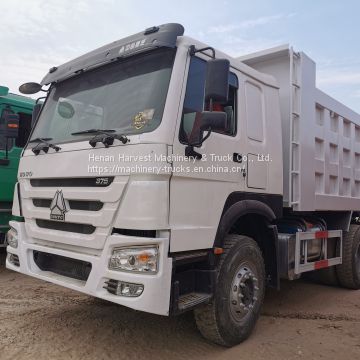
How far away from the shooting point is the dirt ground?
3.33 metres

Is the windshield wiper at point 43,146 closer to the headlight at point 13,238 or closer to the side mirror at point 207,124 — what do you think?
the headlight at point 13,238

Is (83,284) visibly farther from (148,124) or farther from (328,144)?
(328,144)

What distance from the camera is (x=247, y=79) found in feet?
12.8

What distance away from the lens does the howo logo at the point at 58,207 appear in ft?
10.9

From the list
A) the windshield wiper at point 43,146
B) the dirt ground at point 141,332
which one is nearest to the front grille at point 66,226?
the windshield wiper at point 43,146

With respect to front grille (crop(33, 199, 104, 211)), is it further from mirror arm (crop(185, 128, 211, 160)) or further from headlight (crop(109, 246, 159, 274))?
mirror arm (crop(185, 128, 211, 160))

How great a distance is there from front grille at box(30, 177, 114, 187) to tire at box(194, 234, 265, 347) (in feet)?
3.90

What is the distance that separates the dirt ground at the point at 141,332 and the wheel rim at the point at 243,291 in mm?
306

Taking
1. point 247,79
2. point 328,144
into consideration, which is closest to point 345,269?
point 328,144

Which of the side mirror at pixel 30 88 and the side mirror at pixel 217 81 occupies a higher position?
the side mirror at pixel 30 88

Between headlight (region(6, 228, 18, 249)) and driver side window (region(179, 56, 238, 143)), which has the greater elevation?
driver side window (region(179, 56, 238, 143))

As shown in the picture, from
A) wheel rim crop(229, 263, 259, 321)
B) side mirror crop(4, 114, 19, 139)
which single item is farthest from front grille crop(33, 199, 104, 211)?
side mirror crop(4, 114, 19, 139)

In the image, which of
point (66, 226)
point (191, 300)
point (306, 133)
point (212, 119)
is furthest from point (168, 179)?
point (306, 133)

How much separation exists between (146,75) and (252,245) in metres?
1.82
